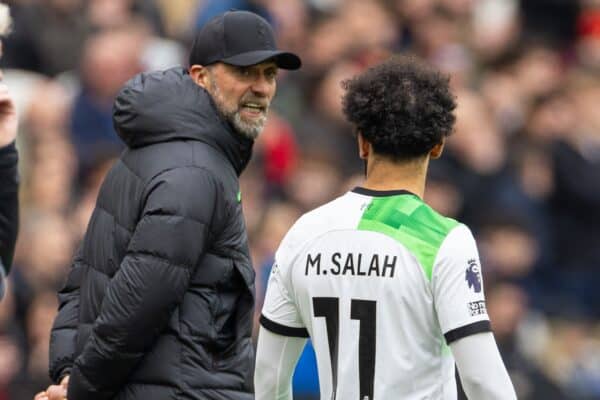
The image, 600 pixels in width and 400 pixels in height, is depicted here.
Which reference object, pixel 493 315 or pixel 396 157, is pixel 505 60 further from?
pixel 396 157

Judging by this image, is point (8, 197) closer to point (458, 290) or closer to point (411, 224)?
point (411, 224)

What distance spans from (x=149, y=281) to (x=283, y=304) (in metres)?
0.45

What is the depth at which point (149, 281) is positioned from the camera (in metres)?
4.99

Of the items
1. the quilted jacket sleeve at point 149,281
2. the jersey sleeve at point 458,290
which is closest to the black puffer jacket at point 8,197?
the quilted jacket sleeve at point 149,281

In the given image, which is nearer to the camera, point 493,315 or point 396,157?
point 396,157

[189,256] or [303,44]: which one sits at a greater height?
[303,44]

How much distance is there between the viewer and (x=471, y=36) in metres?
13.0

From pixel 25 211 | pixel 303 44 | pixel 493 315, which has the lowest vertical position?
pixel 493 315

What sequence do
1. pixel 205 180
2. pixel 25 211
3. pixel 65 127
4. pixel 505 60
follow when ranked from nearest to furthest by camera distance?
pixel 205 180 → pixel 25 211 → pixel 65 127 → pixel 505 60

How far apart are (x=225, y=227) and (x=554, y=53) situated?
8544 millimetres

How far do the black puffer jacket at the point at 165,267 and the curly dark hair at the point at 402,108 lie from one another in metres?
0.62

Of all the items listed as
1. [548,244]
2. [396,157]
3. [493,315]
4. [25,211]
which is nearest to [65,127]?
[25,211]

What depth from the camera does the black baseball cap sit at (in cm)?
533

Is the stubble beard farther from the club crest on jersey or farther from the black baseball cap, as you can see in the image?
the club crest on jersey
